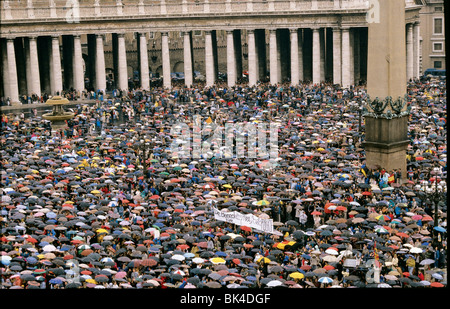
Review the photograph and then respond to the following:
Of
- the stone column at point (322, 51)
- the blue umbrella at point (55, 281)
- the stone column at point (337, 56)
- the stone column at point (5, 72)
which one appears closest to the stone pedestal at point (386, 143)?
the blue umbrella at point (55, 281)

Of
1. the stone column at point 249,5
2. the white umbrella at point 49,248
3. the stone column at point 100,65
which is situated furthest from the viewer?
the stone column at point 100,65

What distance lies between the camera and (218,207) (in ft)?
154

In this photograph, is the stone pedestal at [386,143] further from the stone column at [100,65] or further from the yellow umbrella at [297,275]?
the stone column at [100,65]

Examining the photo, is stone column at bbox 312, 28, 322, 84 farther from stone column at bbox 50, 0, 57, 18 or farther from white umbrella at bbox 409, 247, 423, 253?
white umbrella at bbox 409, 247, 423, 253

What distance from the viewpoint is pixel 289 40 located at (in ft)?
377

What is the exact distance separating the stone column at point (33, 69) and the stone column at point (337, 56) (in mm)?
35946

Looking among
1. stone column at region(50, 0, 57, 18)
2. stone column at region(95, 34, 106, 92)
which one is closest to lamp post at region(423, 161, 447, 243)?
stone column at region(95, 34, 106, 92)

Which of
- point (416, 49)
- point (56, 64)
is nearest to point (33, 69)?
point (56, 64)

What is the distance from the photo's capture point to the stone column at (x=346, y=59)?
10262cm

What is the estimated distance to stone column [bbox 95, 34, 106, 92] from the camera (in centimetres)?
10901

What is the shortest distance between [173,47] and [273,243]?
98.9m

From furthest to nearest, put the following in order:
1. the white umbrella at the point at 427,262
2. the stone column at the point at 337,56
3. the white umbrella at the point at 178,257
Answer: the stone column at the point at 337,56 → the white umbrella at the point at 178,257 → the white umbrella at the point at 427,262

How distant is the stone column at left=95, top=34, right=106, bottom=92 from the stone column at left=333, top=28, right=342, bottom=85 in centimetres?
2883
